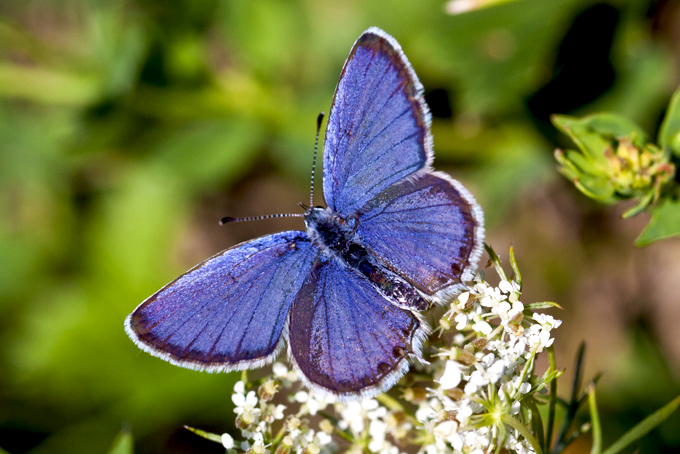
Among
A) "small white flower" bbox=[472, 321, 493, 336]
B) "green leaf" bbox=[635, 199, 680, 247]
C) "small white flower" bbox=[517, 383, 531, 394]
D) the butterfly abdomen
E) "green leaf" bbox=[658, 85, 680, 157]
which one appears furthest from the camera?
"green leaf" bbox=[658, 85, 680, 157]

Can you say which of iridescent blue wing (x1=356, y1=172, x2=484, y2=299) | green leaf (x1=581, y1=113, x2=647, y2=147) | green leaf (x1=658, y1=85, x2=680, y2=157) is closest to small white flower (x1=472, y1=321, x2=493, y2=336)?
iridescent blue wing (x1=356, y1=172, x2=484, y2=299)

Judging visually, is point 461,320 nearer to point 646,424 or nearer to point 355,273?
point 355,273

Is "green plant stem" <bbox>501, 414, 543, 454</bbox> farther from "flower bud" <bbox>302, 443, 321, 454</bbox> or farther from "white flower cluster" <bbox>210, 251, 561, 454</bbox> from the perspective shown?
"flower bud" <bbox>302, 443, 321, 454</bbox>

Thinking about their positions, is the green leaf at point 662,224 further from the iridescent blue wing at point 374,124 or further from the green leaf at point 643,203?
the iridescent blue wing at point 374,124

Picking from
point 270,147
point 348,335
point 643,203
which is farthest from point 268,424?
point 270,147

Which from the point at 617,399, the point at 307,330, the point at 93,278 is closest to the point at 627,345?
the point at 617,399
